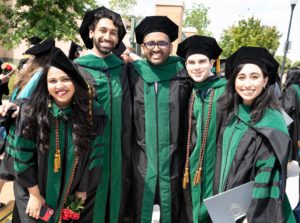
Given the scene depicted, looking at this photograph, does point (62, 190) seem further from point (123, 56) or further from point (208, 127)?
point (123, 56)

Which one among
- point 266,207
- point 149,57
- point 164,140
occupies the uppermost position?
point 149,57

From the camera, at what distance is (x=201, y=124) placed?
101 inches

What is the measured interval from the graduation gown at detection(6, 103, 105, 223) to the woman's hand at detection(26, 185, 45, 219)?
41 mm

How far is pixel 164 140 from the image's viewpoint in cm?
262

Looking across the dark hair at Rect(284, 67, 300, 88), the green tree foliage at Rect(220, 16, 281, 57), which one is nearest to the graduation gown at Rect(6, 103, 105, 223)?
the dark hair at Rect(284, 67, 300, 88)

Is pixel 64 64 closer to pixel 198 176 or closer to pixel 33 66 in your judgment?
pixel 33 66

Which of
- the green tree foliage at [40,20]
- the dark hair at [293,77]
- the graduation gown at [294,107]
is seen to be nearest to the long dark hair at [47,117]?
the graduation gown at [294,107]

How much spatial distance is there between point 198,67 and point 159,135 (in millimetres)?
664

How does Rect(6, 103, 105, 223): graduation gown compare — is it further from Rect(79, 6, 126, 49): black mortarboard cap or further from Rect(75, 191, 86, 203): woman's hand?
Rect(79, 6, 126, 49): black mortarboard cap

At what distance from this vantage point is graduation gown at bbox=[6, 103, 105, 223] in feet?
6.84

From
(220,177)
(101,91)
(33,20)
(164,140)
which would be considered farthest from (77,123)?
(33,20)

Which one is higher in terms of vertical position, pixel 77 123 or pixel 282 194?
pixel 77 123

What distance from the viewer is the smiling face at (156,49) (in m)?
2.68

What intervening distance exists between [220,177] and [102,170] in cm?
96
